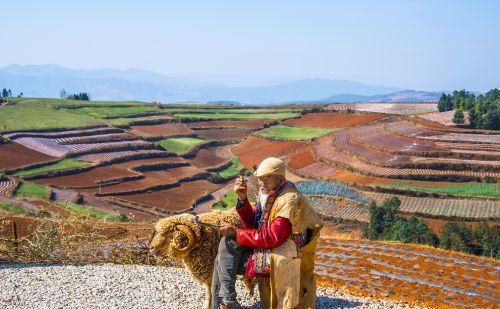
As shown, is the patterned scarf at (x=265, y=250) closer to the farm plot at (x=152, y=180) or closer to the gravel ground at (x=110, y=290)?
the gravel ground at (x=110, y=290)

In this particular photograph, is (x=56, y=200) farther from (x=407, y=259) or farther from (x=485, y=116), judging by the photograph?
(x=485, y=116)

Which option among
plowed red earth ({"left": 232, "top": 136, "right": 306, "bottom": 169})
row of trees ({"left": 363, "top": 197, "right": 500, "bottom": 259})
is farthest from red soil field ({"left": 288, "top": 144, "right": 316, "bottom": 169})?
row of trees ({"left": 363, "top": 197, "right": 500, "bottom": 259})

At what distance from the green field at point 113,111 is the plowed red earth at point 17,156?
21.7m

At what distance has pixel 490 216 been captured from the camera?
34.1 metres

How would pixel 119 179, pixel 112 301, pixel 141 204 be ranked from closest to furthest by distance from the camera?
pixel 112 301 → pixel 141 204 → pixel 119 179

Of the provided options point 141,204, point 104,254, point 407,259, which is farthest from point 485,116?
point 104,254

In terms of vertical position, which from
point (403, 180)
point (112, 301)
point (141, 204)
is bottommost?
point (141, 204)

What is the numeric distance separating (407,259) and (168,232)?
771cm

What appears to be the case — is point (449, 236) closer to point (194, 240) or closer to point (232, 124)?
point (194, 240)

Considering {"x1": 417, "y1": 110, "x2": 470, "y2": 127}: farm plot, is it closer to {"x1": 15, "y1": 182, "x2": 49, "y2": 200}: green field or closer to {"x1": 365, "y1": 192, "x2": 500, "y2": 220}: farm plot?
{"x1": 365, "y1": 192, "x2": 500, "y2": 220}: farm plot

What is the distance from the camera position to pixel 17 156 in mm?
53406

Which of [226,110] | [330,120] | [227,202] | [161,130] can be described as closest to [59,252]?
[227,202]

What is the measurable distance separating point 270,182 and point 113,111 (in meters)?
79.1

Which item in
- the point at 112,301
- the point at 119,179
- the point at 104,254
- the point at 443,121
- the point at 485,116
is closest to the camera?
the point at 112,301
